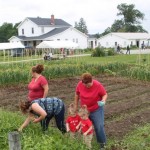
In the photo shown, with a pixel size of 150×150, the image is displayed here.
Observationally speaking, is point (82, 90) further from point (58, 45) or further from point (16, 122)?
point (58, 45)

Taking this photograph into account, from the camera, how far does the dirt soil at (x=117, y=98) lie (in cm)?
912

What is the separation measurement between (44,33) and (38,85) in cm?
6265

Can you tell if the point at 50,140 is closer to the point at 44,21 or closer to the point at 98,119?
the point at 98,119

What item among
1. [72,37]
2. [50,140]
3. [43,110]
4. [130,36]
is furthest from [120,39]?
[50,140]

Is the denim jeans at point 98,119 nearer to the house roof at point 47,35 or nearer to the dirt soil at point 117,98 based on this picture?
the dirt soil at point 117,98

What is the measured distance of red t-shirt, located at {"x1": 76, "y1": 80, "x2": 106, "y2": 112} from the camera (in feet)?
22.0

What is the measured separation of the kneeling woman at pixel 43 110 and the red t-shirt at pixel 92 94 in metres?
0.58

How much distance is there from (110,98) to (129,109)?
2.03 meters

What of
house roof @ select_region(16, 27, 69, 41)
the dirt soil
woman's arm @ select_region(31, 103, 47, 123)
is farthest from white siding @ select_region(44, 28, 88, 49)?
woman's arm @ select_region(31, 103, 47, 123)

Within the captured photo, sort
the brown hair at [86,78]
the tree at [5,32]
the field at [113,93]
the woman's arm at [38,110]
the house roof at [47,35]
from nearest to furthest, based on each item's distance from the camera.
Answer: the brown hair at [86,78], the woman's arm at [38,110], the field at [113,93], the house roof at [47,35], the tree at [5,32]

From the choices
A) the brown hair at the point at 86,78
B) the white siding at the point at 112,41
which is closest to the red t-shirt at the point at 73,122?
the brown hair at the point at 86,78

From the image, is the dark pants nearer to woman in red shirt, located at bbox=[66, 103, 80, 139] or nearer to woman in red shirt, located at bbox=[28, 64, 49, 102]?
woman in red shirt, located at bbox=[66, 103, 80, 139]

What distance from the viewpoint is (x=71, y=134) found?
686cm

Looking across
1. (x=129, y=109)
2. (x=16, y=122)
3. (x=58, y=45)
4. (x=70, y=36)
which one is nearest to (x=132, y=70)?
(x=129, y=109)
